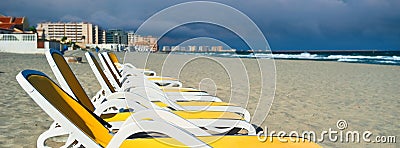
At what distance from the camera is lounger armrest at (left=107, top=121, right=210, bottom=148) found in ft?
6.72

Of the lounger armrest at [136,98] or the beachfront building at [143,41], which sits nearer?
the lounger armrest at [136,98]

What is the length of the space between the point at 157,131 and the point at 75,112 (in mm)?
749

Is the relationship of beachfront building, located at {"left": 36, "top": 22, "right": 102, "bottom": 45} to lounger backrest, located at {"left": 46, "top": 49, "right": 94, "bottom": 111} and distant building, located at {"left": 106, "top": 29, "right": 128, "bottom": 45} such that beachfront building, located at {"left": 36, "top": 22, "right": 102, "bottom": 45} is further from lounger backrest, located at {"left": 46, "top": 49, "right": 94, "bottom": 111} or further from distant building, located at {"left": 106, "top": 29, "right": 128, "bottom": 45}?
lounger backrest, located at {"left": 46, "top": 49, "right": 94, "bottom": 111}

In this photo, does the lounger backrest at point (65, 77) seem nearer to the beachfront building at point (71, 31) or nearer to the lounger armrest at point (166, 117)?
the lounger armrest at point (166, 117)

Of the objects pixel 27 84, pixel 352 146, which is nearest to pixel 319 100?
pixel 352 146

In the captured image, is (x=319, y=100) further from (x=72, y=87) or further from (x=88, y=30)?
(x=88, y=30)

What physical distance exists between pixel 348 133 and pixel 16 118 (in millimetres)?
4393

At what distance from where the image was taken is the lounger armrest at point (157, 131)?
6.72 ft

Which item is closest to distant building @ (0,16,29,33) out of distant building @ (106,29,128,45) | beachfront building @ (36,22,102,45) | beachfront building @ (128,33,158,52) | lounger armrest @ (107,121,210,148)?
distant building @ (106,29,128,45)

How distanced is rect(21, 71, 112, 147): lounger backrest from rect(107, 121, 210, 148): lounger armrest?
26 centimetres

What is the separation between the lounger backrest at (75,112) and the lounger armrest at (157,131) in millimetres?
262

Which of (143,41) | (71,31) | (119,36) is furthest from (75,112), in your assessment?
(71,31)

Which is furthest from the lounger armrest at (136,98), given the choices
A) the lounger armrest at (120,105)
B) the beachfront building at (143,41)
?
the beachfront building at (143,41)

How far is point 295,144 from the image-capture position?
2449mm
